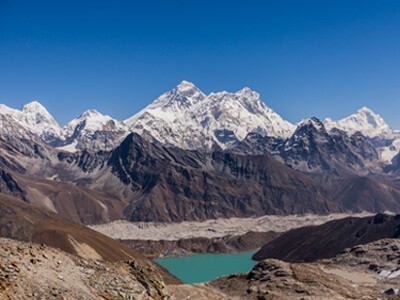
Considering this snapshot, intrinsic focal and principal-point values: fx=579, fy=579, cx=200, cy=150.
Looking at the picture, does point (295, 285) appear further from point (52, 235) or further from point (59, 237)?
point (52, 235)

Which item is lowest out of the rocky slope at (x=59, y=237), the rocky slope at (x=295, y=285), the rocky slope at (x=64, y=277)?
the rocky slope at (x=64, y=277)

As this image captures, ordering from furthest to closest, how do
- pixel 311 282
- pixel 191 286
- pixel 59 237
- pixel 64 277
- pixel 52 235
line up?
pixel 52 235 → pixel 59 237 → pixel 311 282 → pixel 191 286 → pixel 64 277

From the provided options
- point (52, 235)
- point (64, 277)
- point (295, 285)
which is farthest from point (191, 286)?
point (52, 235)

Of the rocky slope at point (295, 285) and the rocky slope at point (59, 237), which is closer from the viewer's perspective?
the rocky slope at point (295, 285)

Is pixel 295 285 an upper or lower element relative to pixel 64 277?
upper

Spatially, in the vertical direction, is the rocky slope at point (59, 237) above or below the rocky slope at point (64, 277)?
above

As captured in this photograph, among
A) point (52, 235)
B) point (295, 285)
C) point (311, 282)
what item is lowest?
point (295, 285)

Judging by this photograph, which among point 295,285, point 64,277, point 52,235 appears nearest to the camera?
point 64,277

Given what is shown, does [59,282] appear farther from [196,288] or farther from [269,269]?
[269,269]

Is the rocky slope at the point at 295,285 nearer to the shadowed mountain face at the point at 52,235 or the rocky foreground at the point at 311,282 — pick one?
the rocky foreground at the point at 311,282

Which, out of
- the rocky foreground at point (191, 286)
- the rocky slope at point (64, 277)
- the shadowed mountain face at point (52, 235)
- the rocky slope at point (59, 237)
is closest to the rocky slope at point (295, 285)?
the rocky foreground at point (191, 286)

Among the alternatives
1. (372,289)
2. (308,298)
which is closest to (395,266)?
(372,289)
